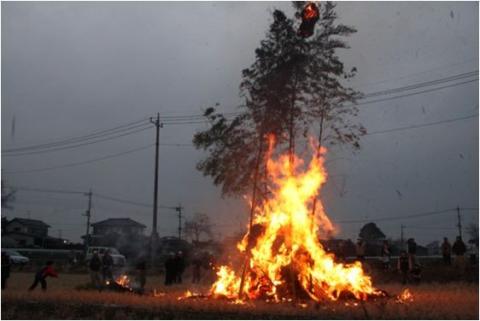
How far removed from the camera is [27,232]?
81938 millimetres

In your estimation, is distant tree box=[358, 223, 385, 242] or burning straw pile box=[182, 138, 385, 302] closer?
burning straw pile box=[182, 138, 385, 302]

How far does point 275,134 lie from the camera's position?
20.9 meters

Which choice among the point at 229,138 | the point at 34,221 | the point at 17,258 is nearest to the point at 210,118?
the point at 229,138

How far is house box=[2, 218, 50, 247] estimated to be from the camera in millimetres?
78000

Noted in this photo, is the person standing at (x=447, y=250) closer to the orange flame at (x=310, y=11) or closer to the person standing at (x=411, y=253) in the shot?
the person standing at (x=411, y=253)

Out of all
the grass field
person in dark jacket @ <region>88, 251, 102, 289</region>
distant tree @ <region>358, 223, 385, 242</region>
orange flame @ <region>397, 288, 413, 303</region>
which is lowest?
the grass field

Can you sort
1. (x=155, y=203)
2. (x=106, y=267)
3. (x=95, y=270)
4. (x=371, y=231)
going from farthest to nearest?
(x=371, y=231) → (x=155, y=203) → (x=106, y=267) → (x=95, y=270)

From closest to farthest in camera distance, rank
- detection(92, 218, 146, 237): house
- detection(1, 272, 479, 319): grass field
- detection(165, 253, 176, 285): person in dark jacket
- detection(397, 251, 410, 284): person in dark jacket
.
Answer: detection(1, 272, 479, 319): grass field, detection(397, 251, 410, 284): person in dark jacket, detection(165, 253, 176, 285): person in dark jacket, detection(92, 218, 146, 237): house

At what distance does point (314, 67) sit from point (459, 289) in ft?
31.4

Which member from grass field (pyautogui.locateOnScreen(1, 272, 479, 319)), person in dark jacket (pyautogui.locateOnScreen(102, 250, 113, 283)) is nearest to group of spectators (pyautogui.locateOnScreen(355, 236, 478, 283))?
grass field (pyautogui.locateOnScreen(1, 272, 479, 319))

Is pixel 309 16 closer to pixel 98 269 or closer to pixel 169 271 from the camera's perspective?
pixel 98 269

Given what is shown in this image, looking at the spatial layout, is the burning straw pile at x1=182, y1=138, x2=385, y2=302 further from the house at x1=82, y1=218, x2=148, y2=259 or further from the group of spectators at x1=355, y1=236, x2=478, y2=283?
the house at x1=82, y1=218, x2=148, y2=259

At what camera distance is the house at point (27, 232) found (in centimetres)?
7800

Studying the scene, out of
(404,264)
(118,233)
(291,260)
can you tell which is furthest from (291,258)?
(118,233)
